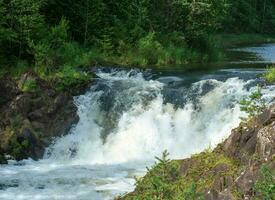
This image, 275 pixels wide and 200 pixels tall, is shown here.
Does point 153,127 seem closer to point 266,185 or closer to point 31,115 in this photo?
point 31,115

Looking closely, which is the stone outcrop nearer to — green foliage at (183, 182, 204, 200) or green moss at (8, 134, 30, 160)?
green moss at (8, 134, 30, 160)

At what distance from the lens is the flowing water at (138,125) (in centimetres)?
1938

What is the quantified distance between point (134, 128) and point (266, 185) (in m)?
13.2

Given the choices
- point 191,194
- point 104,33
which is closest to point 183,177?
point 191,194

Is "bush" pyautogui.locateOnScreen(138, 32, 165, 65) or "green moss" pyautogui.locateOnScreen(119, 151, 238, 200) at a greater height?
"bush" pyautogui.locateOnScreen(138, 32, 165, 65)

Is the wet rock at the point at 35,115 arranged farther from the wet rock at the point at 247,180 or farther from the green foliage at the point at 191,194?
the wet rock at the point at 247,180

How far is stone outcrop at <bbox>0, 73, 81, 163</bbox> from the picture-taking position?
20500 mm

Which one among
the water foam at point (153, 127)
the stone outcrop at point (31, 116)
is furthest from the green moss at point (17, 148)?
the water foam at point (153, 127)

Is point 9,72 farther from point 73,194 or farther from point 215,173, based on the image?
point 215,173

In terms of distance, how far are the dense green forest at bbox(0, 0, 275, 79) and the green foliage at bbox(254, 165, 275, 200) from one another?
1652 cm

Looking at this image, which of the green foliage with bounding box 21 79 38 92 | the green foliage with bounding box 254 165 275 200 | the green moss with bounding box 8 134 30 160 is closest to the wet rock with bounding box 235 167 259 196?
the green foliage with bounding box 254 165 275 200

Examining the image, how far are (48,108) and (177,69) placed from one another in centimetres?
1036

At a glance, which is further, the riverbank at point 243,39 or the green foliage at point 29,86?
the riverbank at point 243,39

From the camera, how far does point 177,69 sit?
30562mm
